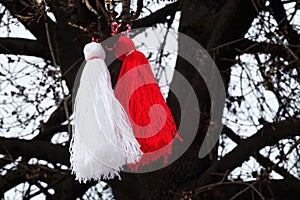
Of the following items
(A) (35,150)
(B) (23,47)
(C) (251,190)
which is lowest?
(C) (251,190)

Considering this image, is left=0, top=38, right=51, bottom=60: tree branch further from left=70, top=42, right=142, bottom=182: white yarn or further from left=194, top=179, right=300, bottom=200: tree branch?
left=70, top=42, right=142, bottom=182: white yarn

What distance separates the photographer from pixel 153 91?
204cm

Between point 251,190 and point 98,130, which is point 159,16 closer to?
point 251,190

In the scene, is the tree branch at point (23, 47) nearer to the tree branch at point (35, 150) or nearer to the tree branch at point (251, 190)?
the tree branch at point (35, 150)

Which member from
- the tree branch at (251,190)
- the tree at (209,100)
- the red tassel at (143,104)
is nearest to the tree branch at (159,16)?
the tree at (209,100)

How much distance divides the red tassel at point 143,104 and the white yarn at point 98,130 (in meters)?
0.07

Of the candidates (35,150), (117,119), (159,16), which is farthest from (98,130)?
(159,16)

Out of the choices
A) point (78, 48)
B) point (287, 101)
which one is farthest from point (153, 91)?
point (78, 48)

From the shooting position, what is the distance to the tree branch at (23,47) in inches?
146

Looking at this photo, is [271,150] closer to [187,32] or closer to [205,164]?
[205,164]

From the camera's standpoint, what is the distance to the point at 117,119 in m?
1.93

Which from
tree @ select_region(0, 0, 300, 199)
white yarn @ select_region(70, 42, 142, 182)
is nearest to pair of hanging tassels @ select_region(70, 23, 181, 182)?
white yarn @ select_region(70, 42, 142, 182)

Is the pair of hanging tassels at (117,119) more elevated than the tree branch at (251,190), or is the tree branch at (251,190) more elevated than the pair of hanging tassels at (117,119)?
the pair of hanging tassels at (117,119)

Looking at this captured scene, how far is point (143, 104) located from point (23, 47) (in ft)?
6.20
